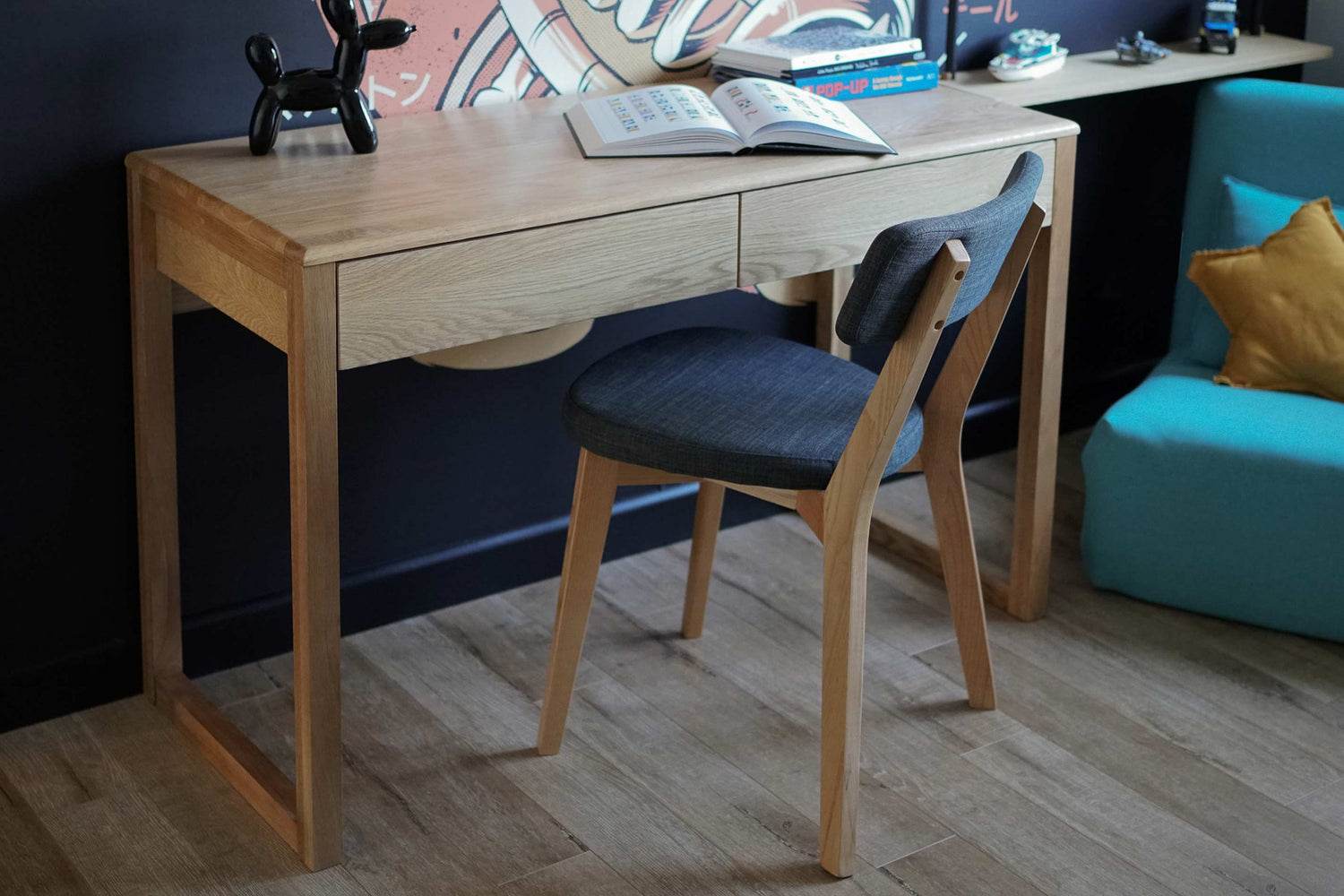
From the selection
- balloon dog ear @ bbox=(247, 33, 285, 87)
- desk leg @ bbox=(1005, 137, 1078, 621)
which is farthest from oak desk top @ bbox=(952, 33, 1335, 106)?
balloon dog ear @ bbox=(247, 33, 285, 87)

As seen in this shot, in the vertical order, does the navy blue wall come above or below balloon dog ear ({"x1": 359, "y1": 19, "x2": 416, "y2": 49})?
below

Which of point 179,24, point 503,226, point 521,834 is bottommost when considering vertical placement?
point 521,834

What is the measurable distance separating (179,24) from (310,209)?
0.40 meters

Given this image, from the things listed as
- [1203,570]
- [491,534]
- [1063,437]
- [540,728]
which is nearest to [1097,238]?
[1063,437]

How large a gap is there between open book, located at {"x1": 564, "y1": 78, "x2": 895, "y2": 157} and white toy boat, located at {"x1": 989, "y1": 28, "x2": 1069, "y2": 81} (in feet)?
1.81

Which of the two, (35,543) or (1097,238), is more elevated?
(1097,238)

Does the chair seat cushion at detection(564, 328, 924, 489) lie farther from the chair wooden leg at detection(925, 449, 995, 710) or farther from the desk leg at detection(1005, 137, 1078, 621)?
the desk leg at detection(1005, 137, 1078, 621)

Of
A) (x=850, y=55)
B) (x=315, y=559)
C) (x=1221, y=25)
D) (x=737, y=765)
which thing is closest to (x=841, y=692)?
(x=737, y=765)

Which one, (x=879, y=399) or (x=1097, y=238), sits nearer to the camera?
(x=879, y=399)

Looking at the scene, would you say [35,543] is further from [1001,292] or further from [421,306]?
[1001,292]

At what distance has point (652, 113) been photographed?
1832 mm

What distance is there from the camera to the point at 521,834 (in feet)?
5.69

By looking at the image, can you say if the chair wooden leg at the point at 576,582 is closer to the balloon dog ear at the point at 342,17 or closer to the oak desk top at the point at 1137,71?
the balloon dog ear at the point at 342,17

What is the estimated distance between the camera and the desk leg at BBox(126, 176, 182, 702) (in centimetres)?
177
